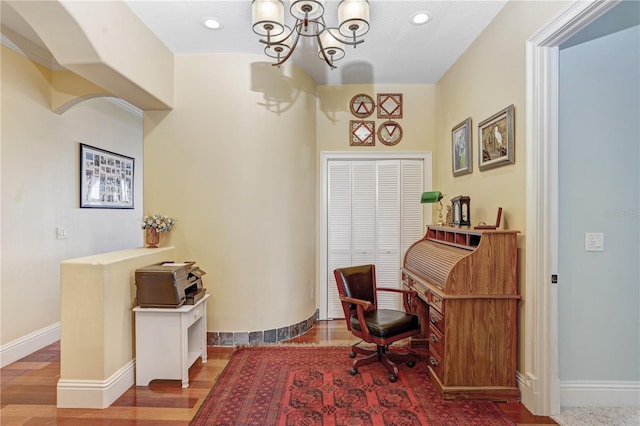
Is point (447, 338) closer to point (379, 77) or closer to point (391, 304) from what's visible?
point (391, 304)

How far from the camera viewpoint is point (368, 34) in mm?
3049

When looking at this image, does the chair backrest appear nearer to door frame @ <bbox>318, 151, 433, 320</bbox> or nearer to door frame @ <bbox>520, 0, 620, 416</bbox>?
door frame @ <bbox>318, 151, 433, 320</bbox>

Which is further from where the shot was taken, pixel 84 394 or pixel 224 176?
pixel 224 176

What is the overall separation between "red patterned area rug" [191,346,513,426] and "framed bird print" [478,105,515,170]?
1.79m

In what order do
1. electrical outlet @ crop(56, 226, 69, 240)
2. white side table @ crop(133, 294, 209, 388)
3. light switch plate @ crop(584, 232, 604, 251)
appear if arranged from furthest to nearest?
1. electrical outlet @ crop(56, 226, 69, 240)
2. white side table @ crop(133, 294, 209, 388)
3. light switch plate @ crop(584, 232, 604, 251)

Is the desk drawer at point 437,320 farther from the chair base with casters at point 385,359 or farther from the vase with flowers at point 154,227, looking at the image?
the vase with flowers at point 154,227

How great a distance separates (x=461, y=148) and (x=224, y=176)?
2423 millimetres

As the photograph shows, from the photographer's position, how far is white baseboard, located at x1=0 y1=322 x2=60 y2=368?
2973mm

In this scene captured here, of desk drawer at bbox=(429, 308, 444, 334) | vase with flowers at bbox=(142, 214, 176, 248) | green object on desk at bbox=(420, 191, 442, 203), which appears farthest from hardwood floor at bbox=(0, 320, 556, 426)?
green object on desk at bbox=(420, 191, 442, 203)

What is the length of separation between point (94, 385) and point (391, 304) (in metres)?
3.17

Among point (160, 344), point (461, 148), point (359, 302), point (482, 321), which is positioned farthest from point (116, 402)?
point (461, 148)

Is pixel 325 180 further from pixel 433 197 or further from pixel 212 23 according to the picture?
pixel 212 23

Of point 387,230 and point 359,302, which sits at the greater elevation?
point 387,230

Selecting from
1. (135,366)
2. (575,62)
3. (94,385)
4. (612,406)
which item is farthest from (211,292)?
(575,62)
